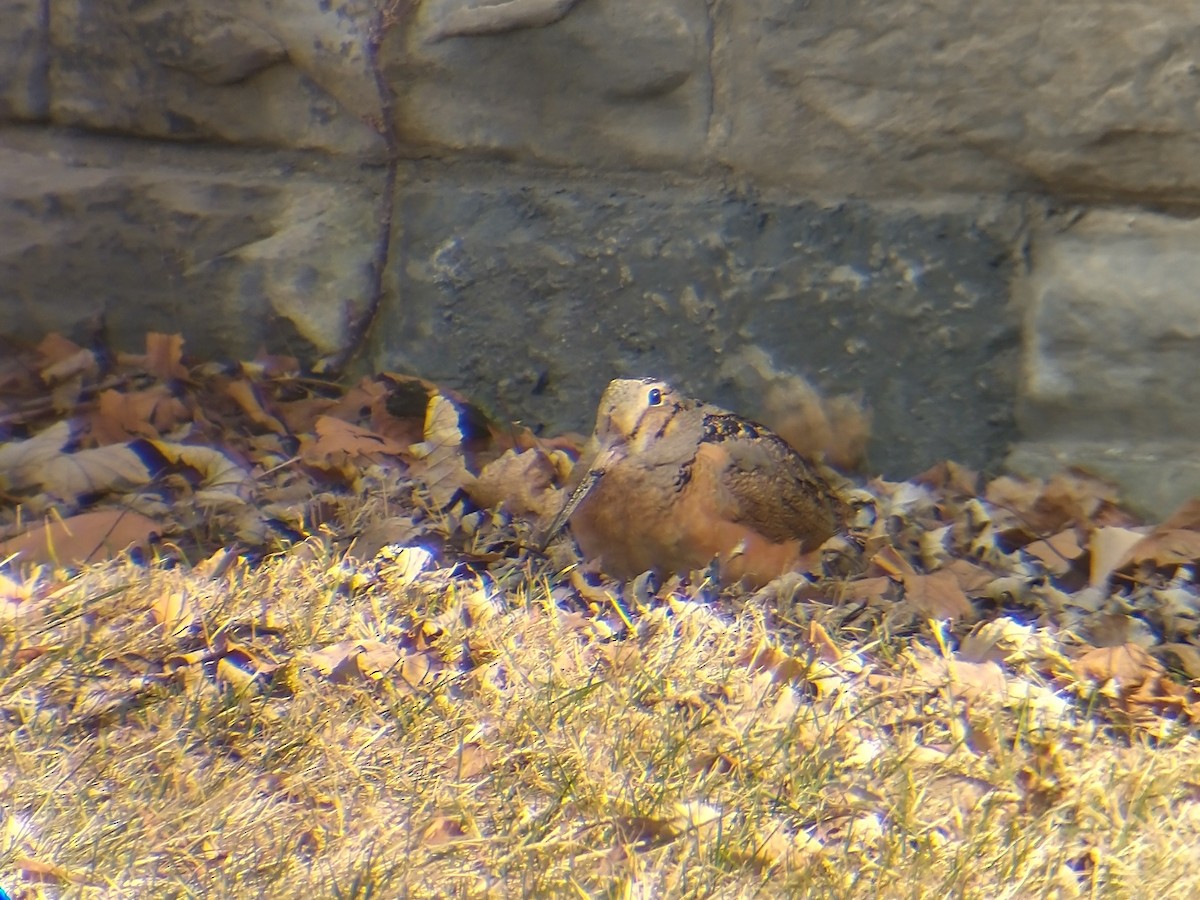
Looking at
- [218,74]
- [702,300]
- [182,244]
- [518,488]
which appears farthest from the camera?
[182,244]

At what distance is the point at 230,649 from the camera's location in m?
2.35

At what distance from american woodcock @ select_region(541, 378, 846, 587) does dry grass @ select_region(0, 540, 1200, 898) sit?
0.29m

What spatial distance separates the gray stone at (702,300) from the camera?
128 inches

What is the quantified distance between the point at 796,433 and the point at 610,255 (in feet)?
2.08

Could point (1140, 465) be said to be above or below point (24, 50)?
below

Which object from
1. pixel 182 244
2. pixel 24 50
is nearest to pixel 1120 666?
pixel 182 244

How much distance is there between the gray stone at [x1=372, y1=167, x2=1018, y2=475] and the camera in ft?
10.7

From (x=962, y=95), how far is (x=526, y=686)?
5.51 ft

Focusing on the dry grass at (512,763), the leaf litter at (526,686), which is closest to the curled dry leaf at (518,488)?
the leaf litter at (526,686)

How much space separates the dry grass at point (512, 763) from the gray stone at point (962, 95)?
118 centimetres

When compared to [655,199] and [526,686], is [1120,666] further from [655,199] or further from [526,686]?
[655,199]

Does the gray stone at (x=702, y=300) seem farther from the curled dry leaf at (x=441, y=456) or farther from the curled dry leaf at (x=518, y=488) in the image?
the curled dry leaf at (x=518, y=488)

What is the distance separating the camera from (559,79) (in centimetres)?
338

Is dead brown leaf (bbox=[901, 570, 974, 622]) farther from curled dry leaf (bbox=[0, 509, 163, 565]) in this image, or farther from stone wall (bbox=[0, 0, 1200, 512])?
curled dry leaf (bbox=[0, 509, 163, 565])
